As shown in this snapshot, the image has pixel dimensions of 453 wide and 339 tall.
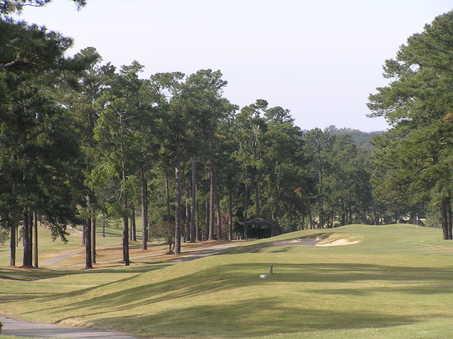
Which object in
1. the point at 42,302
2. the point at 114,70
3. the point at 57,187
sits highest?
the point at 114,70

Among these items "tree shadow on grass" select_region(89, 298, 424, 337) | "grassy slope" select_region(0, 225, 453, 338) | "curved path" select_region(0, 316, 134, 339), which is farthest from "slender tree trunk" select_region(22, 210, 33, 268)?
"tree shadow on grass" select_region(89, 298, 424, 337)

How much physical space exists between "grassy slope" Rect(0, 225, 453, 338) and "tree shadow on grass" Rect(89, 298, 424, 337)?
30 mm

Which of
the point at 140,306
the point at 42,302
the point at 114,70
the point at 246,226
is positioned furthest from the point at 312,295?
the point at 246,226

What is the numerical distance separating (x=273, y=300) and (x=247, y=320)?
256 centimetres

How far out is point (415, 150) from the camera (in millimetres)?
56656

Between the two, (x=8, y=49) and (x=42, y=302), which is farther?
(x=42, y=302)

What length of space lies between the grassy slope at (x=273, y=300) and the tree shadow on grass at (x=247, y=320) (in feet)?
0.10

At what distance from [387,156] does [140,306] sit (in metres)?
45.3

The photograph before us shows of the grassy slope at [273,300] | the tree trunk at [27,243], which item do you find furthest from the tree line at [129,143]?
the grassy slope at [273,300]

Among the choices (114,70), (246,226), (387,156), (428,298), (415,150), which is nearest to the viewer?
(428,298)

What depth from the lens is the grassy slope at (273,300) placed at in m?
21.0

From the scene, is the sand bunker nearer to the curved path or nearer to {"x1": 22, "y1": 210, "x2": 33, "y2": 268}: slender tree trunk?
{"x1": 22, "y1": 210, "x2": 33, "y2": 268}: slender tree trunk

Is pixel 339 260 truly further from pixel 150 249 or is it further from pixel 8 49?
pixel 150 249

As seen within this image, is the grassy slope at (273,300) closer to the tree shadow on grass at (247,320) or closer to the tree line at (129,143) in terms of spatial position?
the tree shadow on grass at (247,320)
